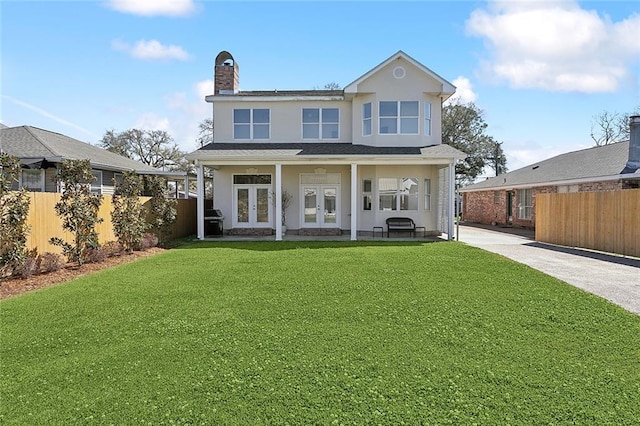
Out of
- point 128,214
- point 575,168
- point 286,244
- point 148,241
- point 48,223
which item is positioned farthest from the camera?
point 575,168

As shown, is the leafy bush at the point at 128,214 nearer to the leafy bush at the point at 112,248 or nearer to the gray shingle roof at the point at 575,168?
the leafy bush at the point at 112,248

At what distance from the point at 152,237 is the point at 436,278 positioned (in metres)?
10.0

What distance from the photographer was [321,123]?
1866cm

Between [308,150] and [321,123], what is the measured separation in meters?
2.39

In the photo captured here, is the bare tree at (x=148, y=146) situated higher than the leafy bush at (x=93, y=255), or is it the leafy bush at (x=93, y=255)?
the bare tree at (x=148, y=146)

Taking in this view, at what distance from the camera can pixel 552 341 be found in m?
4.88

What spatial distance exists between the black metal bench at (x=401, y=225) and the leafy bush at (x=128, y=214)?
9.89 metres

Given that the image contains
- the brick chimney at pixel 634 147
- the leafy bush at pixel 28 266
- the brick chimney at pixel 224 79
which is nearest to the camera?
the leafy bush at pixel 28 266

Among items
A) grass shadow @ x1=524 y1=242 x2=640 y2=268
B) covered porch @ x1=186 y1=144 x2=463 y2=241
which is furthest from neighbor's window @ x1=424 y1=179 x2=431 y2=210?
grass shadow @ x1=524 y1=242 x2=640 y2=268

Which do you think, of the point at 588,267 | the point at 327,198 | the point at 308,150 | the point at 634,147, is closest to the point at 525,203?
the point at 634,147

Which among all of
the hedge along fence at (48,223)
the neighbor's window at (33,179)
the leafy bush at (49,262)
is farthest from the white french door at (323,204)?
the neighbor's window at (33,179)

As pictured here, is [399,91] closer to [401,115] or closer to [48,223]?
[401,115]

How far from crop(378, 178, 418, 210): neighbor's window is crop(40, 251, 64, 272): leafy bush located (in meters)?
12.4

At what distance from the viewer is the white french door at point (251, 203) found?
60.3 ft
